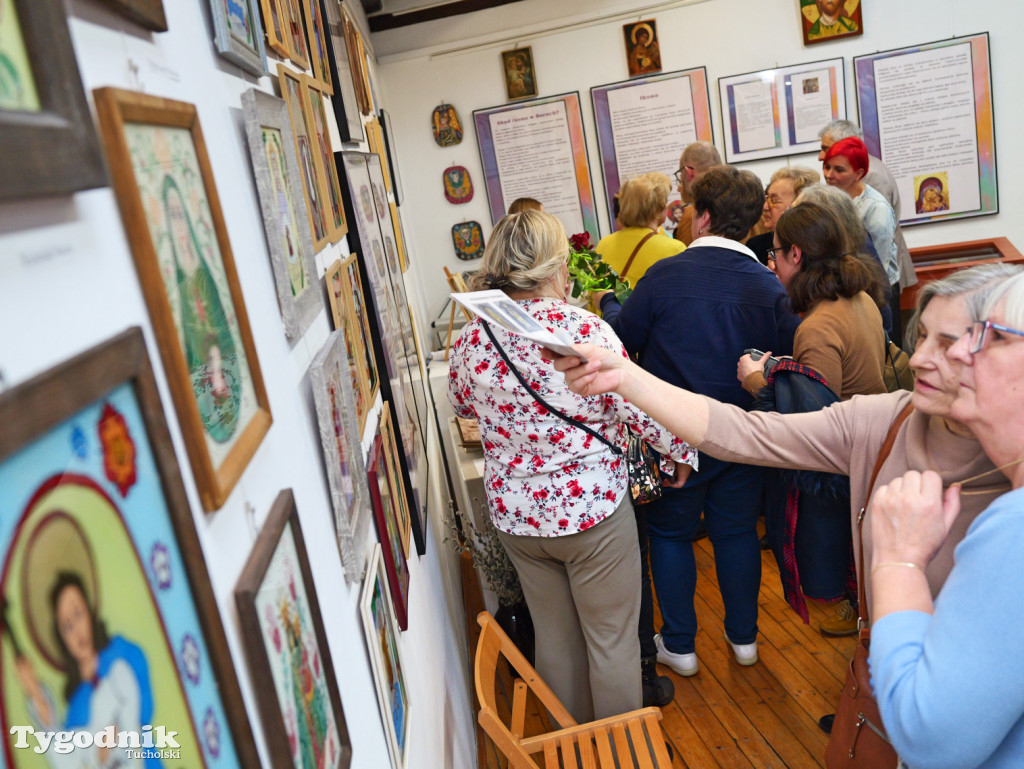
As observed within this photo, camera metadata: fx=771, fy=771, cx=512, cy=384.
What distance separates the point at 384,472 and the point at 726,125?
540cm

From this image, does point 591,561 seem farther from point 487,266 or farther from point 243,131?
point 243,131

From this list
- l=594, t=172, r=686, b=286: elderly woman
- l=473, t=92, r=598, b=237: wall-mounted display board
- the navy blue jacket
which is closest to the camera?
the navy blue jacket

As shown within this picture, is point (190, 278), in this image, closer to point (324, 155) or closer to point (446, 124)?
point (324, 155)

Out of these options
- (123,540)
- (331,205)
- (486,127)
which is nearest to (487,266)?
(331,205)

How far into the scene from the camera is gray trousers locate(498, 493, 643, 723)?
2.38m

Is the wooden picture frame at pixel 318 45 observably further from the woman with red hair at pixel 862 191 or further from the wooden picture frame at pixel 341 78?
the woman with red hair at pixel 862 191

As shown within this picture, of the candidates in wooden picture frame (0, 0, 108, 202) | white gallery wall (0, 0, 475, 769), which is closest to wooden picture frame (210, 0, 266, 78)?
white gallery wall (0, 0, 475, 769)

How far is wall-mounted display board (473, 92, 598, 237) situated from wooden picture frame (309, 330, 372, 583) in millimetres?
5312

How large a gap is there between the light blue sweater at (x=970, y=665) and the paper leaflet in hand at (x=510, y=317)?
0.69 metres

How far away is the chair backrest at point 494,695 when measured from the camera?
1899mm

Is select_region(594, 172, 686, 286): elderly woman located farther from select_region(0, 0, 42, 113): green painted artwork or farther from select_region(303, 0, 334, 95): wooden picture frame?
select_region(0, 0, 42, 113): green painted artwork

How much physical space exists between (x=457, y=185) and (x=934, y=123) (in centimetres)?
374

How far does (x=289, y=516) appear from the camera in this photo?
0.82 meters

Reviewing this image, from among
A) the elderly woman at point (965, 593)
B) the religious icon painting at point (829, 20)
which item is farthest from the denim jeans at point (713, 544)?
the religious icon painting at point (829, 20)
